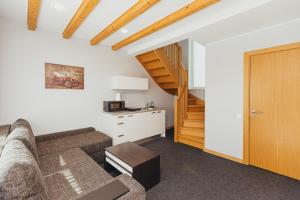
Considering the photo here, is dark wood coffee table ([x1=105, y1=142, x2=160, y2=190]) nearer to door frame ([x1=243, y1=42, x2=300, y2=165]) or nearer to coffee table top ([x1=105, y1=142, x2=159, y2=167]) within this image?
coffee table top ([x1=105, y1=142, x2=159, y2=167])

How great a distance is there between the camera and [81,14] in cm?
217

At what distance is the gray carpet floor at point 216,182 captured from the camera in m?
1.92

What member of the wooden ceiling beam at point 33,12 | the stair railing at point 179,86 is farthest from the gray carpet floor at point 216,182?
the wooden ceiling beam at point 33,12

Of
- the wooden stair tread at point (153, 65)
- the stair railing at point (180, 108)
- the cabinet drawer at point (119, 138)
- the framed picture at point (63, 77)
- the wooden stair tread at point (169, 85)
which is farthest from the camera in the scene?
the wooden stair tread at point (169, 85)

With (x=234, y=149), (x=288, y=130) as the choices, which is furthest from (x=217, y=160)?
(x=288, y=130)

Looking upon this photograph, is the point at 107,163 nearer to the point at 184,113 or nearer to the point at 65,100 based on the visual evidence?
the point at 65,100

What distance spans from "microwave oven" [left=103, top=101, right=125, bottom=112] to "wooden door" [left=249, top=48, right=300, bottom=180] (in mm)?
2782

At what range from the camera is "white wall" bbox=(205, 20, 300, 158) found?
2.67 m

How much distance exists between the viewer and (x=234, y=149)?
289 centimetres

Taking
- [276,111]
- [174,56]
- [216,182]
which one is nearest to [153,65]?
[174,56]

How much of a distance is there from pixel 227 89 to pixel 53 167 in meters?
3.11

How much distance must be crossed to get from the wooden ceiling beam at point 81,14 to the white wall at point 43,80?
1.63 ft

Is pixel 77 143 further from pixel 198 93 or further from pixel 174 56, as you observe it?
pixel 198 93

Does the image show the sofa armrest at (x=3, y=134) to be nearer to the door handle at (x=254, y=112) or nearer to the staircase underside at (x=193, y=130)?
the staircase underside at (x=193, y=130)
